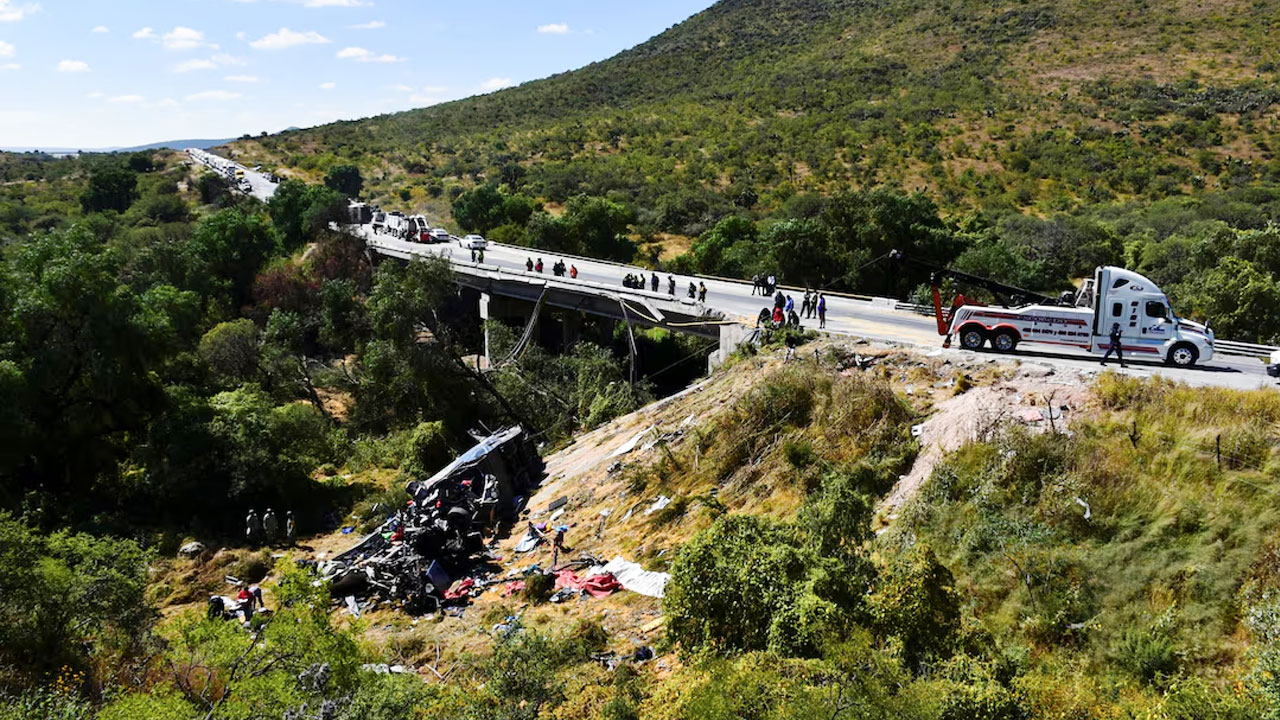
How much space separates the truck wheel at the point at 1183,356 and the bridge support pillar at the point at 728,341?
11.9 m

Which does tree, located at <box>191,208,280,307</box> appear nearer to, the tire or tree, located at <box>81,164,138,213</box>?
tree, located at <box>81,164,138,213</box>

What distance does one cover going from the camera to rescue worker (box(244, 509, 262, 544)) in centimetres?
2017

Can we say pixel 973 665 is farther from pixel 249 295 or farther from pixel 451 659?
pixel 249 295

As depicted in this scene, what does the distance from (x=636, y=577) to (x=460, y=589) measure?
415 cm

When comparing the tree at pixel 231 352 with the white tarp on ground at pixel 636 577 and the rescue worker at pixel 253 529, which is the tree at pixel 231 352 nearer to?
the rescue worker at pixel 253 529

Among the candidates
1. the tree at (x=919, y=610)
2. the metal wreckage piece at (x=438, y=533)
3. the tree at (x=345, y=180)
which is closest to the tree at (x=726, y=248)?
the metal wreckage piece at (x=438, y=533)

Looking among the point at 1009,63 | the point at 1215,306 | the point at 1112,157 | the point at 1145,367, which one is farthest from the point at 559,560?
the point at 1009,63

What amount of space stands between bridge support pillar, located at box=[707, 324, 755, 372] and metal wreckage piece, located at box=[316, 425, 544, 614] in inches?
321

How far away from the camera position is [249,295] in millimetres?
45094

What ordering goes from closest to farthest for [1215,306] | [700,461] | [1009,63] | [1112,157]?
[700,461]
[1215,306]
[1112,157]
[1009,63]

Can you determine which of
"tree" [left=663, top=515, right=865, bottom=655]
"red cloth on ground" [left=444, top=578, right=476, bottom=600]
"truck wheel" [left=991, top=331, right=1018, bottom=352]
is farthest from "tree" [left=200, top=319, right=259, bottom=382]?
"truck wheel" [left=991, top=331, right=1018, bottom=352]

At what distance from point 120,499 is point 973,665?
24.2m

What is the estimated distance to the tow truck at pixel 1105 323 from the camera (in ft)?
59.1

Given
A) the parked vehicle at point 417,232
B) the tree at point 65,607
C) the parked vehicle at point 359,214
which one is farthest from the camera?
the parked vehicle at point 359,214
